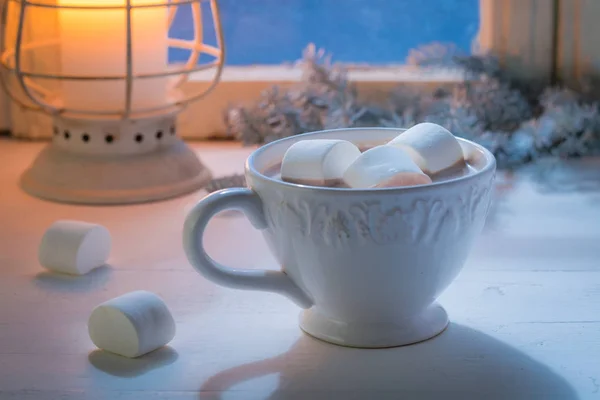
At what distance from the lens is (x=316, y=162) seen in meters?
0.55

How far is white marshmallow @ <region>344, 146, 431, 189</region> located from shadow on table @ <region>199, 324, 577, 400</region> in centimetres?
11

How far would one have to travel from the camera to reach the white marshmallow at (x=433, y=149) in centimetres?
56

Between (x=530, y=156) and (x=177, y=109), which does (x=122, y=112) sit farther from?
(x=530, y=156)

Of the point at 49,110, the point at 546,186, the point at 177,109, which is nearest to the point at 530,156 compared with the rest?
the point at 546,186

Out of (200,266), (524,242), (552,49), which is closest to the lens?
(200,266)

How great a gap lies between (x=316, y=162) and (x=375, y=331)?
112mm

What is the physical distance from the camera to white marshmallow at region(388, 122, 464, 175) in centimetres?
56

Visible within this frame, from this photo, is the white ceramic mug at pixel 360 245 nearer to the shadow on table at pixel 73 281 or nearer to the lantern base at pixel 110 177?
the shadow on table at pixel 73 281

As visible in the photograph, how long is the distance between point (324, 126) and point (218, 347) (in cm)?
47

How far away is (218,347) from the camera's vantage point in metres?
0.58

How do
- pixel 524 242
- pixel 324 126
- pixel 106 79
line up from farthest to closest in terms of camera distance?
pixel 324 126, pixel 106 79, pixel 524 242

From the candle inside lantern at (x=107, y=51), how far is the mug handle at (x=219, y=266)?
41 centimetres

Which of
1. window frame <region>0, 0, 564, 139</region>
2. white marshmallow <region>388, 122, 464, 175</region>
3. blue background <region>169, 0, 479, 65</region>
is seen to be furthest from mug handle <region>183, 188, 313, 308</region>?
blue background <region>169, 0, 479, 65</region>

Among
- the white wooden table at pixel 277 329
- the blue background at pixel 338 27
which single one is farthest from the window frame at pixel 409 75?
the white wooden table at pixel 277 329
